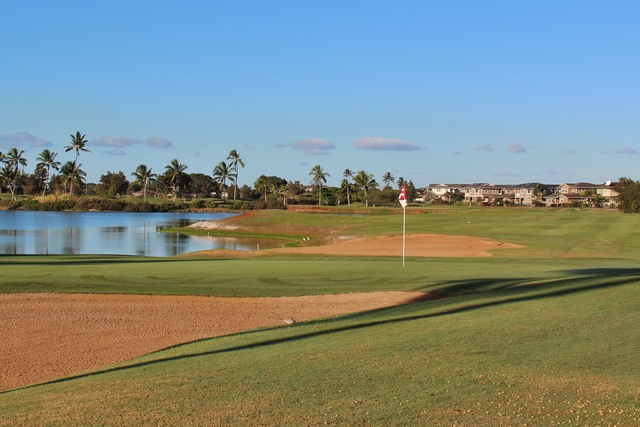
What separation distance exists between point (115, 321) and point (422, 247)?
95.6 feet

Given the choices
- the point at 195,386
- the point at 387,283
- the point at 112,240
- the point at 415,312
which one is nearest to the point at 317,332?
the point at 415,312

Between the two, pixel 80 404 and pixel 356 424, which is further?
pixel 80 404

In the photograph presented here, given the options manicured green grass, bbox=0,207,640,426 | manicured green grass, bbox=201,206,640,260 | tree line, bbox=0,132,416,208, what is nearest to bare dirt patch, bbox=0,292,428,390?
manicured green grass, bbox=0,207,640,426

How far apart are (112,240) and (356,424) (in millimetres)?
60586

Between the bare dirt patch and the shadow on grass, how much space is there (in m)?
1.09

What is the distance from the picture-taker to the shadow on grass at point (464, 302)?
11.2 meters

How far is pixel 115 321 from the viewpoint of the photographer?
49.2 ft

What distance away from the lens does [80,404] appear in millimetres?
7324

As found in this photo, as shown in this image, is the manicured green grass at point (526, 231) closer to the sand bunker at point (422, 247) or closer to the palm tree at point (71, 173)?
the sand bunker at point (422, 247)

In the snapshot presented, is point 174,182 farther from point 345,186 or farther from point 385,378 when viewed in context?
point 385,378

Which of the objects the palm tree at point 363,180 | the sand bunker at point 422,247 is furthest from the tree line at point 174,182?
the sand bunker at point 422,247

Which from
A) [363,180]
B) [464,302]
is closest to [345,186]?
[363,180]

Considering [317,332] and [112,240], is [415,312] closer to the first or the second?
[317,332]

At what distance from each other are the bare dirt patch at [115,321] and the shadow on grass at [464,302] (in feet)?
3.58
